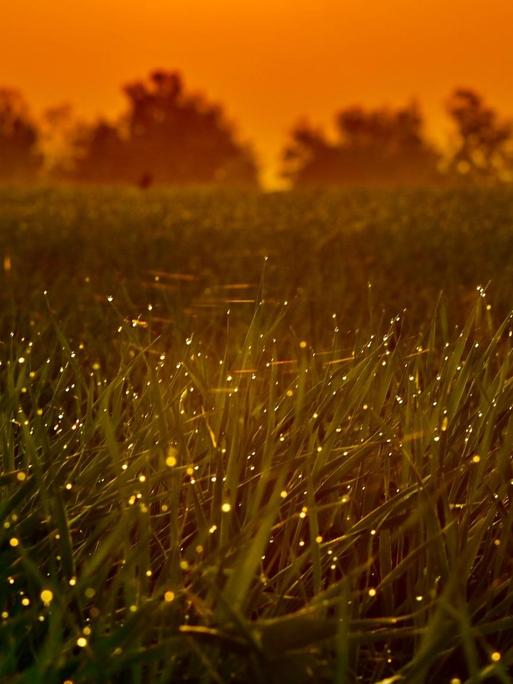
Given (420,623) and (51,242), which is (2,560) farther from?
(51,242)

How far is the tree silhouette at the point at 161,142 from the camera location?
8131 centimetres

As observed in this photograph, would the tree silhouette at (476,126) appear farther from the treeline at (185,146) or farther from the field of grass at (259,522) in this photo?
the field of grass at (259,522)

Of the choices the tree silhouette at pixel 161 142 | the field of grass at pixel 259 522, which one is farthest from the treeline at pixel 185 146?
the field of grass at pixel 259 522

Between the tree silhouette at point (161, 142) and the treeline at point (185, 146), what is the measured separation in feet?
0.23

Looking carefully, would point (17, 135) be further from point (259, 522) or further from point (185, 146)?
point (259, 522)

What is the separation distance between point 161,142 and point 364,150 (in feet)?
50.6

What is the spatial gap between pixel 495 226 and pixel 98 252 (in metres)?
3.61

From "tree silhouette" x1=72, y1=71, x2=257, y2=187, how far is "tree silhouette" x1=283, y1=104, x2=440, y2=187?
19.0 feet

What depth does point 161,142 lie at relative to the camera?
8219 cm

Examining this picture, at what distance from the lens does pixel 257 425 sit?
2.52 metres

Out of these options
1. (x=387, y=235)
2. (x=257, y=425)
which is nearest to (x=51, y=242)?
(x=387, y=235)

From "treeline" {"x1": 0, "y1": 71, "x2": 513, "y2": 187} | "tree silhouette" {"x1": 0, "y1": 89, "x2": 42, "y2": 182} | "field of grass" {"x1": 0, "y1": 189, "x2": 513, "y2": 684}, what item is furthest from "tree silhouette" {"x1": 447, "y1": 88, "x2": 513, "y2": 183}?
"field of grass" {"x1": 0, "y1": 189, "x2": 513, "y2": 684}

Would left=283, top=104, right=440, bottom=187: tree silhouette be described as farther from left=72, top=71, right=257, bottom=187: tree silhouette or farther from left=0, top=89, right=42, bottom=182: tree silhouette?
left=0, top=89, right=42, bottom=182: tree silhouette

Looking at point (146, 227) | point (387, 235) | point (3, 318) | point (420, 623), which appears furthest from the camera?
point (146, 227)
